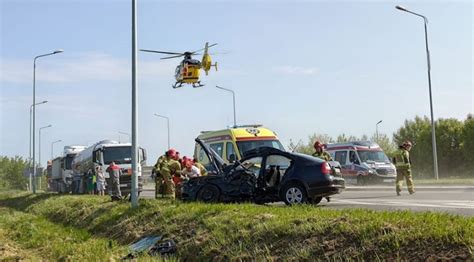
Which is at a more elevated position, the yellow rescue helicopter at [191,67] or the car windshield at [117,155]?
the yellow rescue helicopter at [191,67]

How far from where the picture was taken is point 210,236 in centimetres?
970

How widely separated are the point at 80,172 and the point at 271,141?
1902cm

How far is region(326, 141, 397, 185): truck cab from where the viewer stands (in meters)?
29.7

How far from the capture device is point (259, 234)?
8.97m

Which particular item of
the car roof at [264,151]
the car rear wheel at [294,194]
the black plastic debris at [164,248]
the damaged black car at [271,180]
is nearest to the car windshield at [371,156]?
the damaged black car at [271,180]

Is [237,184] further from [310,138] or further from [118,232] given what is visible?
[310,138]

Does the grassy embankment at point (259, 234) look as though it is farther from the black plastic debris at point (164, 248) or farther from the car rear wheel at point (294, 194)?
the car rear wheel at point (294, 194)

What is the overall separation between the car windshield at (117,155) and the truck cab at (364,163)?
1159 centimetres

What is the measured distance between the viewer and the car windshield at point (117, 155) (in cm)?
2770

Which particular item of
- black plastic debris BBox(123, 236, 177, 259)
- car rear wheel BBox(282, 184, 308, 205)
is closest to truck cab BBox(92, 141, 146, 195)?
car rear wheel BBox(282, 184, 308, 205)

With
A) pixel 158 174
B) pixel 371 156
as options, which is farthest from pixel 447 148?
pixel 158 174

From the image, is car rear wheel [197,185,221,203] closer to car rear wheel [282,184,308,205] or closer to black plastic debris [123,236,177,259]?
car rear wheel [282,184,308,205]

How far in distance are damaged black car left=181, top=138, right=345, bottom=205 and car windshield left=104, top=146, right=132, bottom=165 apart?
13544 millimetres

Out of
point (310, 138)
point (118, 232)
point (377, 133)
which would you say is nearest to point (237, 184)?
point (118, 232)
